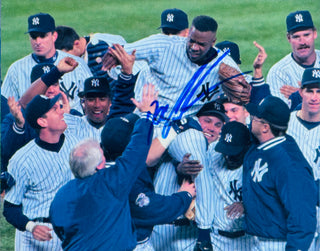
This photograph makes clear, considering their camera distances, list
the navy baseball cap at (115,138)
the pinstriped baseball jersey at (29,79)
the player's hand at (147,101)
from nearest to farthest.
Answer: the player's hand at (147,101)
the navy baseball cap at (115,138)
the pinstriped baseball jersey at (29,79)

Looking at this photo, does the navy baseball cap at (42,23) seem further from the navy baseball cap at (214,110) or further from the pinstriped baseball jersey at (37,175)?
the navy baseball cap at (214,110)

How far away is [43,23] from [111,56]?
102 centimetres

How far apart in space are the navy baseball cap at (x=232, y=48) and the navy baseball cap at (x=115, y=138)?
106cm

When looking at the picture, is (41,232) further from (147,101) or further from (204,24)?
(204,24)

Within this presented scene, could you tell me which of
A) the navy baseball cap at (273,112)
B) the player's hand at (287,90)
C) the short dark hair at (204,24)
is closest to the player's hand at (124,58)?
the short dark hair at (204,24)

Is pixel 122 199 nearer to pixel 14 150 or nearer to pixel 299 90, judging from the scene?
pixel 14 150

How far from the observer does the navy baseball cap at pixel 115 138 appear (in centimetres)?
369

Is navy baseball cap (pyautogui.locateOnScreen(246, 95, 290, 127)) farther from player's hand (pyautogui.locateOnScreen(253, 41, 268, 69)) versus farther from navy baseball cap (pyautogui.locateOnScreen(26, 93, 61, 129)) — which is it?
navy baseball cap (pyautogui.locateOnScreen(26, 93, 61, 129))

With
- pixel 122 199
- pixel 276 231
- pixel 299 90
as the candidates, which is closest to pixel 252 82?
pixel 299 90

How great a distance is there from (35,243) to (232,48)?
6.30 ft

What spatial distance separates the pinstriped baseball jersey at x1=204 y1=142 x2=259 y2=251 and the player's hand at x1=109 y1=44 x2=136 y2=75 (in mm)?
780

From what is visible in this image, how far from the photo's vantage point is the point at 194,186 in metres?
4.11

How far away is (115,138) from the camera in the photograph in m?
3.70

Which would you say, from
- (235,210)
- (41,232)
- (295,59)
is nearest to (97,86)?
(41,232)
